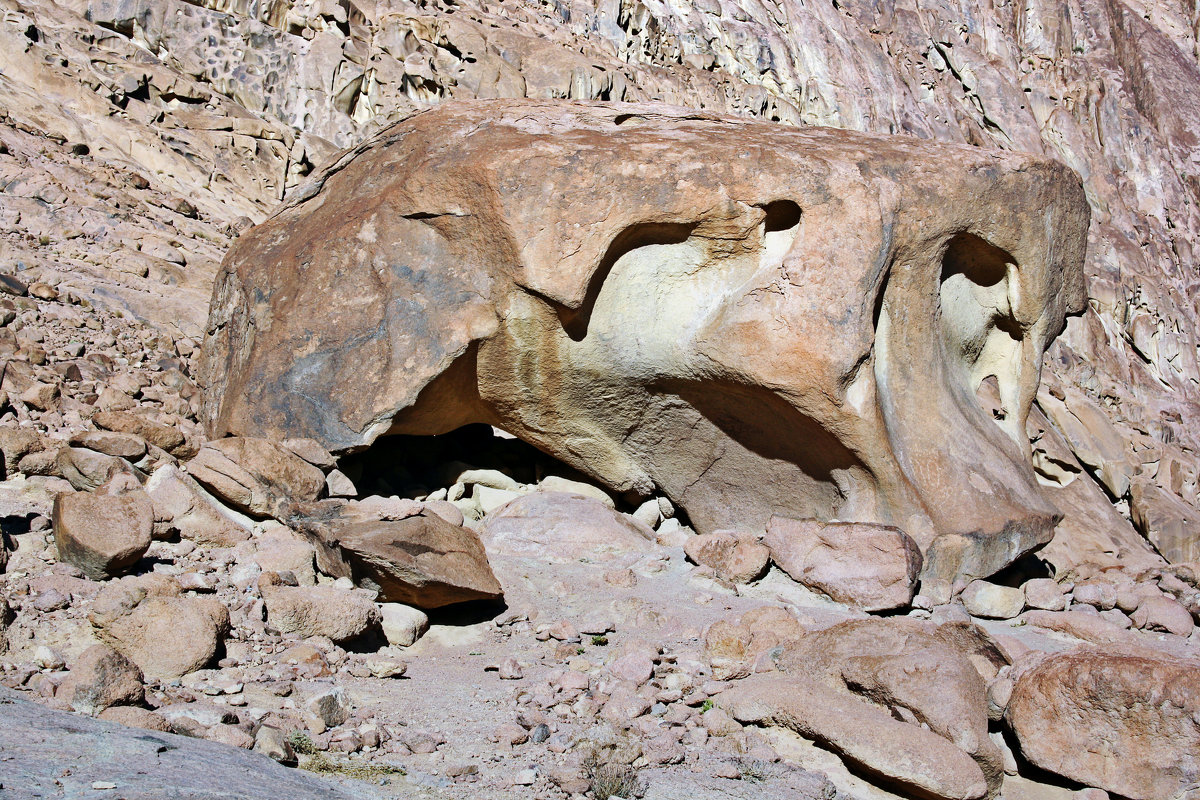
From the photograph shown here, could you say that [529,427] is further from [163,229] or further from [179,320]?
[163,229]

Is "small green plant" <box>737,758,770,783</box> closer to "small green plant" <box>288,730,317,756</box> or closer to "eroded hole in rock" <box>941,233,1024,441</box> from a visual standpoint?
"small green plant" <box>288,730,317,756</box>

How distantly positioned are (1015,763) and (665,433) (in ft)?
7.67

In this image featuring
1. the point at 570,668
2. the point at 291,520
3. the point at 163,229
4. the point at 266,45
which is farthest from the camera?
the point at 266,45

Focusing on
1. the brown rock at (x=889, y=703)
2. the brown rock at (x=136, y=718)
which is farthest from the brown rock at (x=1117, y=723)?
the brown rock at (x=136, y=718)

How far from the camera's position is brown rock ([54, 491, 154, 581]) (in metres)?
2.91

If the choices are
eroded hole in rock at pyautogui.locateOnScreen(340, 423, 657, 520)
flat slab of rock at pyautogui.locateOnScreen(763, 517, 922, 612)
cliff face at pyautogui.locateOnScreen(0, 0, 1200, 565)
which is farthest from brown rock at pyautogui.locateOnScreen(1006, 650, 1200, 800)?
cliff face at pyautogui.locateOnScreen(0, 0, 1200, 565)

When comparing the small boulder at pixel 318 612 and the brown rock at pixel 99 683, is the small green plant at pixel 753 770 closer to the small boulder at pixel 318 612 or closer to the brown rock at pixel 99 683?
the small boulder at pixel 318 612

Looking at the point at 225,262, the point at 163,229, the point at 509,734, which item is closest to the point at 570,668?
the point at 509,734

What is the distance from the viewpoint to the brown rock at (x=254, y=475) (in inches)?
147

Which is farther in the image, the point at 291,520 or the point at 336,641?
the point at 291,520

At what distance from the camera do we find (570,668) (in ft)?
9.70

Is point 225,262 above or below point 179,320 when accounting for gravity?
above


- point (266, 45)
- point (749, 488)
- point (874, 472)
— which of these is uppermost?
point (266, 45)

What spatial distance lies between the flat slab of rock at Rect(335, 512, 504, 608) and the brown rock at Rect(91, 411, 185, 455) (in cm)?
109
